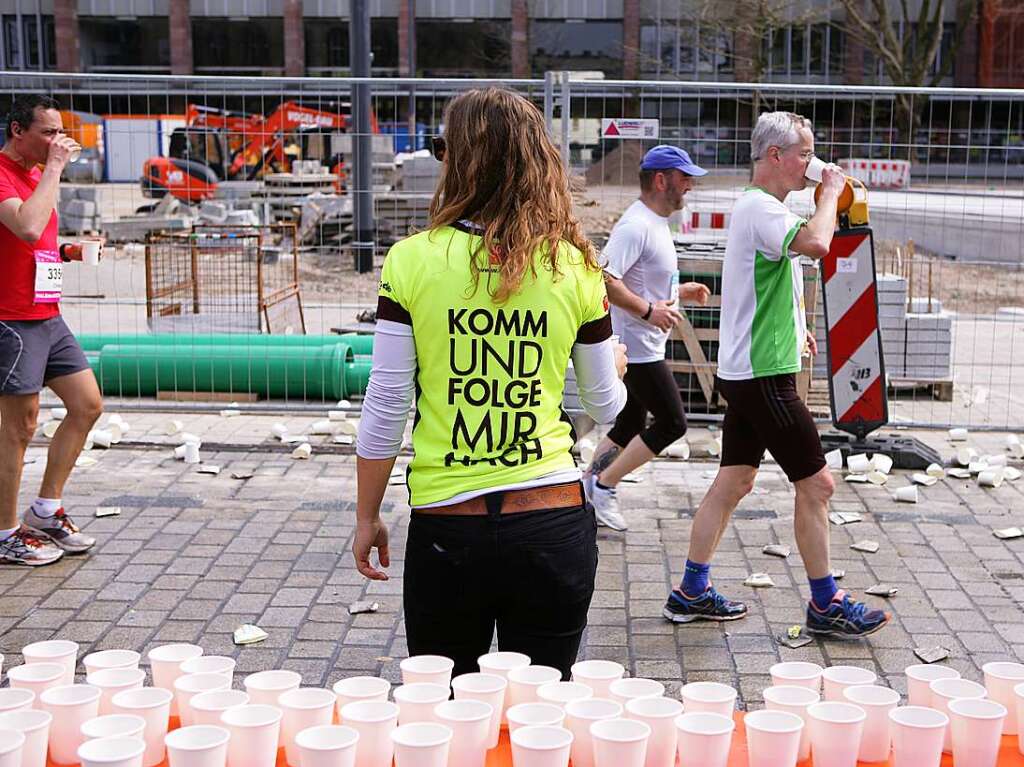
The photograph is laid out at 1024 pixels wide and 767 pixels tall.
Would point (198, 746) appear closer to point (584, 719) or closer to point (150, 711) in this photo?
point (150, 711)

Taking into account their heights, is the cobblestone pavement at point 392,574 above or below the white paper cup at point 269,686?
below

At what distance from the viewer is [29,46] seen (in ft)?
183

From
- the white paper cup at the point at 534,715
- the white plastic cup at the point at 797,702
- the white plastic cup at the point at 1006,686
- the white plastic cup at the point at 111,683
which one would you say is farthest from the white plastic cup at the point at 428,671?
the white plastic cup at the point at 1006,686

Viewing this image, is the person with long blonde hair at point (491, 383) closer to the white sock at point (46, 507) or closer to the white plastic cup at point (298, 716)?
the white plastic cup at point (298, 716)

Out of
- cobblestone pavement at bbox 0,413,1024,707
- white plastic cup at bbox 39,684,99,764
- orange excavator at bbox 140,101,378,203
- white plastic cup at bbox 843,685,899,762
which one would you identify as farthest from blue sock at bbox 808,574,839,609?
orange excavator at bbox 140,101,378,203

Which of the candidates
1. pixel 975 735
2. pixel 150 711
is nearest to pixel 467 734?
pixel 150 711

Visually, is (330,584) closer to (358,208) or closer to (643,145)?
(643,145)

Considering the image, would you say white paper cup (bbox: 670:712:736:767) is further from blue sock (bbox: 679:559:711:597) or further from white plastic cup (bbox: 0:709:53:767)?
blue sock (bbox: 679:559:711:597)

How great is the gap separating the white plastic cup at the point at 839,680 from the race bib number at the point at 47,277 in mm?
4201

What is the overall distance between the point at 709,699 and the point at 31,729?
128cm

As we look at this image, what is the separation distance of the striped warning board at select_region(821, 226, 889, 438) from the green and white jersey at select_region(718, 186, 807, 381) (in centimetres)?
245

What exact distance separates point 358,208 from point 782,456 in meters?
10.2

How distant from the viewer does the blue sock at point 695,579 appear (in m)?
5.29

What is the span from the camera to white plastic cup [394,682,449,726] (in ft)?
8.06
